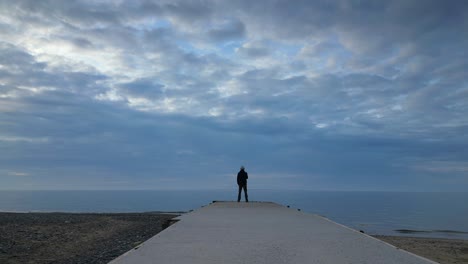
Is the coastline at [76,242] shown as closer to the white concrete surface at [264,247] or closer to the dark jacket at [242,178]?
the white concrete surface at [264,247]

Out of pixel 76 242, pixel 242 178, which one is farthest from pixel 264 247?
pixel 242 178

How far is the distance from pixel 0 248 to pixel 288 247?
492 inches

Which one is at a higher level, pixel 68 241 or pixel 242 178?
pixel 242 178

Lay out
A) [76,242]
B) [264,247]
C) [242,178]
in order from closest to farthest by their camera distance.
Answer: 1. [264,247]
2. [76,242]
3. [242,178]

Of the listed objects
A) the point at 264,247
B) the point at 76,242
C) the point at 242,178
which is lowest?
the point at 76,242

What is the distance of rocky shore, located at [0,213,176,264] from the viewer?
14.4m

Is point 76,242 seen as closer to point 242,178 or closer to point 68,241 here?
point 68,241

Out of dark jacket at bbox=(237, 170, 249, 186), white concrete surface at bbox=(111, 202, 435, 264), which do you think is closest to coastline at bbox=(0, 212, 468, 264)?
white concrete surface at bbox=(111, 202, 435, 264)

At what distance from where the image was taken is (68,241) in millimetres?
18344

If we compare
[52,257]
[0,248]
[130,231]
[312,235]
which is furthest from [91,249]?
[312,235]

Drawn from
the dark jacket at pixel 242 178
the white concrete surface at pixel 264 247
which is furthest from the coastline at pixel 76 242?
the dark jacket at pixel 242 178

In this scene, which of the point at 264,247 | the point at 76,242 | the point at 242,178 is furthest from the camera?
the point at 242,178

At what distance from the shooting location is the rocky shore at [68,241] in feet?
47.2

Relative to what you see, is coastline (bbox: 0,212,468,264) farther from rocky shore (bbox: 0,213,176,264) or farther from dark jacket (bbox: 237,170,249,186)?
dark jacket (bbox: 237,170,249,186)
